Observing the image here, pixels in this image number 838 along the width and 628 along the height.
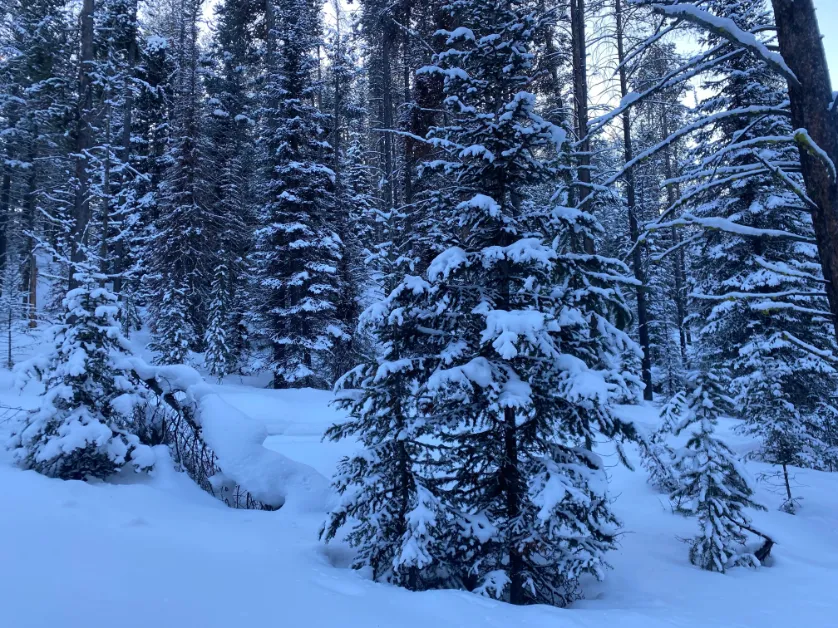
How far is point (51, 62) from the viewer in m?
16.1

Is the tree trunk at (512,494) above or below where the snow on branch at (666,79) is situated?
below

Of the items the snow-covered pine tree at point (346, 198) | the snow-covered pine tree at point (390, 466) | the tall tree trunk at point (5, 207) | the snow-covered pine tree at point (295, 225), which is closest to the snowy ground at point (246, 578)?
the snow-covered pine tree at point (390, 466)

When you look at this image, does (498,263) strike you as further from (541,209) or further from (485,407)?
(485,407)

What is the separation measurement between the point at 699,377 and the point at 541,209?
3.53 meters

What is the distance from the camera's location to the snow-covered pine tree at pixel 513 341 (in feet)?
15.9

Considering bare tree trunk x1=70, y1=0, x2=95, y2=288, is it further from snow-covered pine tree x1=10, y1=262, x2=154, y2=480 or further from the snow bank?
the snow bank

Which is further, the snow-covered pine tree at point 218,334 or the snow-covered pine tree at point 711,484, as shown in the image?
the snow-covered pine tree at point 218,334

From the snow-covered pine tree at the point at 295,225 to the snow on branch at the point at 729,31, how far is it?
1530 cm

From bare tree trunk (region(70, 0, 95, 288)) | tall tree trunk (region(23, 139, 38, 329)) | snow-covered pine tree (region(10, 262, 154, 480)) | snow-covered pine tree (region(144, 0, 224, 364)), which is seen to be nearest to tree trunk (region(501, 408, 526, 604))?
snow-covered pine tree (region(10, 262, 154, 480))

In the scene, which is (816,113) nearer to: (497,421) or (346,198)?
(497,421)

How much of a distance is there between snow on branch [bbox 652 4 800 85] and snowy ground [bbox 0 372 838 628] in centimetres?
415

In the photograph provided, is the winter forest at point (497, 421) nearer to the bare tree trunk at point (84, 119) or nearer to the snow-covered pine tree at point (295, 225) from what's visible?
the bare tree trunk at point (84, 119)

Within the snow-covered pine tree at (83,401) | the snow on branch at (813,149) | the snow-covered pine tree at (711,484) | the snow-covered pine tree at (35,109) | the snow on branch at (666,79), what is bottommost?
the snow-covered pine tree at (711,484)

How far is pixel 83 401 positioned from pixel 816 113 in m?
8.08
